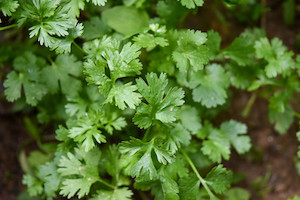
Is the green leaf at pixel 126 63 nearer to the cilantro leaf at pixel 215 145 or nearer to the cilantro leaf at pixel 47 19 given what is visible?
the cilantro leaf at pixel 47 19

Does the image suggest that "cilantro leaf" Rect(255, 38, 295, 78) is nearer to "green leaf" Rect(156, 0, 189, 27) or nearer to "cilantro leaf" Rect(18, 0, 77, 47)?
"green leaf" Rect(156, 0, 189, 27)

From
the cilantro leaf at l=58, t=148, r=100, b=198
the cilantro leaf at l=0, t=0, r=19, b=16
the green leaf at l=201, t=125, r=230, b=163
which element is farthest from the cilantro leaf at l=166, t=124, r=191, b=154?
the cilantro leaf at l=0, t=0, r=19, b=16

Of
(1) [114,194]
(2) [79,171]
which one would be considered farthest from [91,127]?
(1) [114,194]

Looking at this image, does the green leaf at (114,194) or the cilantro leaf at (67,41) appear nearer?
the cilantro leaf at (67,41)

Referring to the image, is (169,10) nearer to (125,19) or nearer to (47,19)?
(125,19)

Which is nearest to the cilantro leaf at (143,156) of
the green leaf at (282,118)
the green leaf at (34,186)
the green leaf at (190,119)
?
the green leaf at (190,119)

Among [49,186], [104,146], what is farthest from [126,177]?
[49,186]

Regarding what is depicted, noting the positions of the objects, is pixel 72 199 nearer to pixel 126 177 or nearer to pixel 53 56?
pixel 126 177
